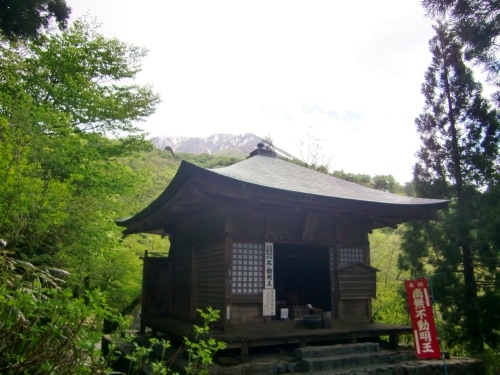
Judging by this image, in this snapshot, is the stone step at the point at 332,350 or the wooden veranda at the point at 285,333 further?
the stone step at the point at 332,350

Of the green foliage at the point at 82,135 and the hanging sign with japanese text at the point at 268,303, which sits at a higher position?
the green foliage at the point at 82,135

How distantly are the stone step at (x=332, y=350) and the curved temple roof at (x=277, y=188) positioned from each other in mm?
2395

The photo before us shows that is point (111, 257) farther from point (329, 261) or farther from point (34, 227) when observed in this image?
point (329, 261)

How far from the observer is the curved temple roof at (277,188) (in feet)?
19.3

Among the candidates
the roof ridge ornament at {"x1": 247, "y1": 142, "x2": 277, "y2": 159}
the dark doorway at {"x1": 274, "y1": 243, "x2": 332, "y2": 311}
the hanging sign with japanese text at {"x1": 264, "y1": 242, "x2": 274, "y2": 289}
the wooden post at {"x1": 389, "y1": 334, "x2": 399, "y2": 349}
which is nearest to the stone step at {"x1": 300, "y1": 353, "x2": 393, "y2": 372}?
the wooden post at {"x1": 389, "y1": 334, "x2": 399, "y2": 349}

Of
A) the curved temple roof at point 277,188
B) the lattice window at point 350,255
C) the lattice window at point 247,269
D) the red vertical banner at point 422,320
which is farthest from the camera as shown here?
the lattice window at point 350,255

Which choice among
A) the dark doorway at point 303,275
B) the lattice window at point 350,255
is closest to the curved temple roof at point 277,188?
the lattice window at point 350,255

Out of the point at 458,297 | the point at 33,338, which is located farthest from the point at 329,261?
the point at 33,338

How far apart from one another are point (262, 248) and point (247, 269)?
1.66 feet

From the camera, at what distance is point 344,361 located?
6270mm

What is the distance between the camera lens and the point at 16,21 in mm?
7656

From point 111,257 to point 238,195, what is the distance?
9.06 metres

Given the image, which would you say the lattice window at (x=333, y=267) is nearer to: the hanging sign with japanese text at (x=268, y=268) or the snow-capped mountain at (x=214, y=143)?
the hanging sign with japanese text at (x=268, y=268)

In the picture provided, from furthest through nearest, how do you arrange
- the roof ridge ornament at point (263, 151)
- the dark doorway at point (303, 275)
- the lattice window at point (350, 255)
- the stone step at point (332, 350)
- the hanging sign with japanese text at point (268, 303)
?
the roof ridge ornament at point (263, 151), the dark doorway at point (303, 275), the lattice window at point (350, 255), the hanging sign with japanese text at point (268, 303), the stone step at point (332, 350)
